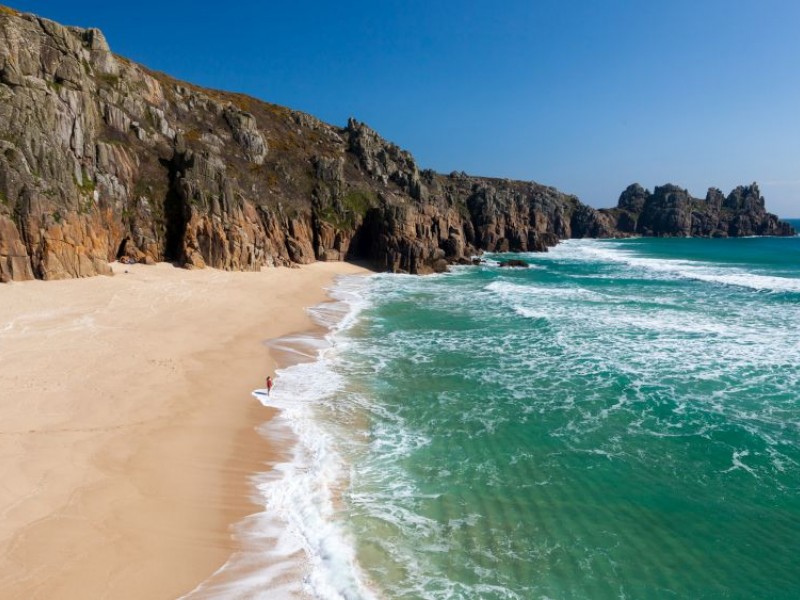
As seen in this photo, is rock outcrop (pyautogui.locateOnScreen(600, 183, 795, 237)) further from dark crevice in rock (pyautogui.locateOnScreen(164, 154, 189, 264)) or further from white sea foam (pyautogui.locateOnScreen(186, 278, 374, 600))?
white sea foam (pyautogui.locateOnScreen(186, 278, 374, 600))

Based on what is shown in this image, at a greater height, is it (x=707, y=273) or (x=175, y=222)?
(x=175, y=222)

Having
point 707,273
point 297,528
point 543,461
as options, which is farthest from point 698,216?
point 297,528

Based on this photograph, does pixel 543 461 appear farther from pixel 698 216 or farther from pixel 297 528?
pixel 698 216

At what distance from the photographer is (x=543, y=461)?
15875 mm

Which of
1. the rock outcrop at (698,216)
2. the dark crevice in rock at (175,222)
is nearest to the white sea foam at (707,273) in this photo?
the dark crevice in rock at (175,222)

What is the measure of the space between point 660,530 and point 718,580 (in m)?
1.75

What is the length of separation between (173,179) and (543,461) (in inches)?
1858

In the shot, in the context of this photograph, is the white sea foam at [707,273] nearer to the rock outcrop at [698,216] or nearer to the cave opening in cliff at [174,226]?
the cave opening in cliff at [174,226]

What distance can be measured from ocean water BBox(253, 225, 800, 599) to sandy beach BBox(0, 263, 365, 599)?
73.3 inches

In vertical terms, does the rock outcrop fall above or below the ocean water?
above

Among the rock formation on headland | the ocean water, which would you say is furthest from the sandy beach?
the rock formation on headland

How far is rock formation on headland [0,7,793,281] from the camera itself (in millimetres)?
35844

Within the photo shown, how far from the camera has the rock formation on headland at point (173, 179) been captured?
3584cm

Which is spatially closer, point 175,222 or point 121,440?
point 121,440
